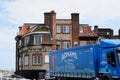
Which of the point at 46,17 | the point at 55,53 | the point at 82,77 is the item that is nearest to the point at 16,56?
the point at 46,17

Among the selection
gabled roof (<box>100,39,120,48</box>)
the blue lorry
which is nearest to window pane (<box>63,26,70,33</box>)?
the blue lorry

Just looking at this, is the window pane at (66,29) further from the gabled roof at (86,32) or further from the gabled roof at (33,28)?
the gabled roof at (33,28)

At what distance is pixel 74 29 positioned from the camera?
80812 mm

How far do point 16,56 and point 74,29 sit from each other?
64.8 feet

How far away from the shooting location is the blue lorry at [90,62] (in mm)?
27938

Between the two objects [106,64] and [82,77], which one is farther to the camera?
[82,77]

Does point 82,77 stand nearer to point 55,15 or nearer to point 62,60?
point 62,60

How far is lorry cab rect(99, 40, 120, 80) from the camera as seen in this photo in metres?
27.5

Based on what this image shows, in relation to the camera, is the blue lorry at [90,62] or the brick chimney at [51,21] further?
the brick chimney at [51,21]

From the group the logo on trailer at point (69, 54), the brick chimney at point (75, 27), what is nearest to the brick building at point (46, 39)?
the brick chimney at point (75, 27)

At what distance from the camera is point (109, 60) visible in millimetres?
28219

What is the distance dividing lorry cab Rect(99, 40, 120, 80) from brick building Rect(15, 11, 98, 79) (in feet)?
142

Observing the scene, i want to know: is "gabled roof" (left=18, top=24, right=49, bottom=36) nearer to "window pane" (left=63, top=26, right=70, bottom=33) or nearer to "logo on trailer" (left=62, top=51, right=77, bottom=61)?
"window pane" (left=63, top=26, right=70, bottom=33)

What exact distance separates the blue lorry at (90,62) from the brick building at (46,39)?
3460 cm
